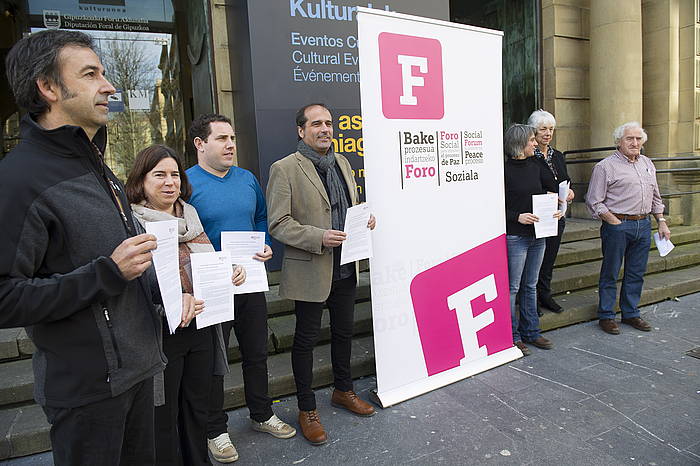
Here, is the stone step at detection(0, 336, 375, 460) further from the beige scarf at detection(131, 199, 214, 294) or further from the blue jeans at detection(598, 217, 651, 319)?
the blue jeans at detection(598, 217, 651, 319)

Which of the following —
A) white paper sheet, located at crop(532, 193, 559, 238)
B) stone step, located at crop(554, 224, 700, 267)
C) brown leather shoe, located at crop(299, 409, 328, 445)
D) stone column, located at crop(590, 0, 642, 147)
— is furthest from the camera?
stone column, located at crop(590, 0, 642, 147)

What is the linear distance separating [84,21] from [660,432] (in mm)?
7739

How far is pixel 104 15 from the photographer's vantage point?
6.61 m

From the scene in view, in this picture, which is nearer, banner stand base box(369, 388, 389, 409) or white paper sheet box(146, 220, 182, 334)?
white paper sheet box(146, 220, 182, 334)

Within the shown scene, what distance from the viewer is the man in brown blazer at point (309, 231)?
2.94m

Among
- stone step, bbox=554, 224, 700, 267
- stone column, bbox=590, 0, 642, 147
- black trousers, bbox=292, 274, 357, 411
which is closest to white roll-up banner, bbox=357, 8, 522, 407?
black trousers, bbox=292, 274, 357, 411

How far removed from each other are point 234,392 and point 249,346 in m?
0.69

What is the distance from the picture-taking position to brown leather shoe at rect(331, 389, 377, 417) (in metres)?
3.27

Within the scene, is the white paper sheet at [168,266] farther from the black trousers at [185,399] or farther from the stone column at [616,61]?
the stone column at [616,61]

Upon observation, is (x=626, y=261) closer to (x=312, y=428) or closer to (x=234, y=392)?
(x=312, y=428)

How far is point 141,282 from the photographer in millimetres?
1755

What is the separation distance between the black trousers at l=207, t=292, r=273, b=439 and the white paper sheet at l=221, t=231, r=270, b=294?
255mm

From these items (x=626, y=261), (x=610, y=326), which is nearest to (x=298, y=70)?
(x=626, y=261)

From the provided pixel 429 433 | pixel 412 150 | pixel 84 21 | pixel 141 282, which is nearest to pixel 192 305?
pixel 141 282
